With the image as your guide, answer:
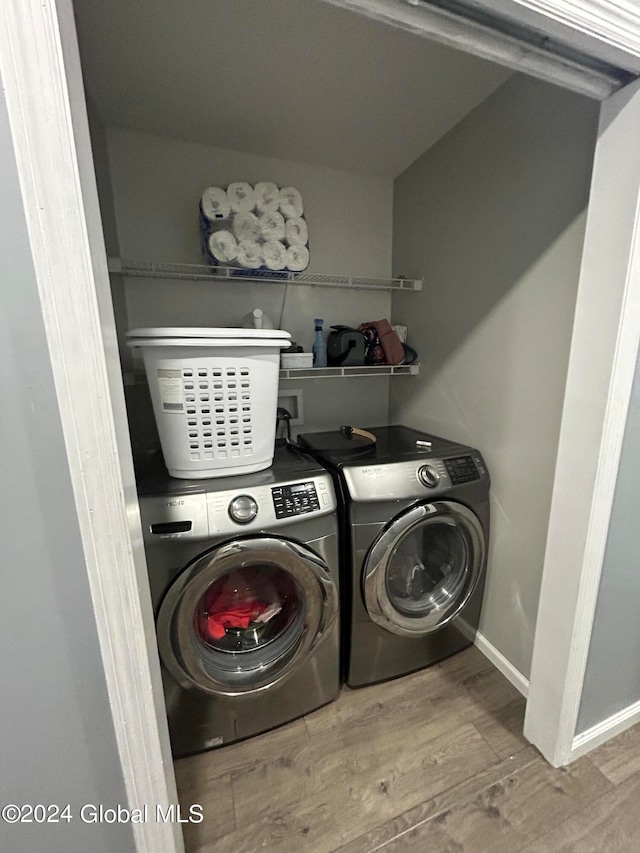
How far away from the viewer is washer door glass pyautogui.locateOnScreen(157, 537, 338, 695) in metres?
1.03

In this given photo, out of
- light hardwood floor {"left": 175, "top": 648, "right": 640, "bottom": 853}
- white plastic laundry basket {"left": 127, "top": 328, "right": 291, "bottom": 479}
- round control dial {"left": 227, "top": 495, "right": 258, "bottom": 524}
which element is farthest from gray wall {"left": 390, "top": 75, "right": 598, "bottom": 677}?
round control dial {"left": 227, "top": 495, "right": 258, "bottom": 524}

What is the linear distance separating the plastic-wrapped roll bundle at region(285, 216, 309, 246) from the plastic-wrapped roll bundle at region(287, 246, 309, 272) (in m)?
0.02

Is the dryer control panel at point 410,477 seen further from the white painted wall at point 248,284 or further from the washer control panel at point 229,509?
the white painted wall at point 248,284

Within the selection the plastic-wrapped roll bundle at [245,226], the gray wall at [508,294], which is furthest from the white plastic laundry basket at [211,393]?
the gray wall at [508,294]

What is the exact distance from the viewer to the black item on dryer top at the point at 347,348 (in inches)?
65.7

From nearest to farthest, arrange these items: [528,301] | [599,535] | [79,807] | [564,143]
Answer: [79,807], [599,535], [564,143], [528,301]

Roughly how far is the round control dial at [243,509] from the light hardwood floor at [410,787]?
89 centimetres

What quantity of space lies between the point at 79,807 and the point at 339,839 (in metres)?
0.76

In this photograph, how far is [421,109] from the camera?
4.52 ft

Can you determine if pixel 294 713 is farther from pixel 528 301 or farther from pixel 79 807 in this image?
pixel 528 301

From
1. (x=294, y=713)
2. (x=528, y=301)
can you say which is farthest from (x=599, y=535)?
(x=294, y=713)

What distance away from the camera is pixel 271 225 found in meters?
1.39

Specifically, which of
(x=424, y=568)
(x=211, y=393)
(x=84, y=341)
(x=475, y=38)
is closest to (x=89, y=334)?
(x=84, y=341)

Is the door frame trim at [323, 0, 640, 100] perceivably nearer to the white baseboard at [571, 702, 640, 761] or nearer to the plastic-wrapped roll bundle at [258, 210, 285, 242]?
the plastic-wrapped roll bundle at [258, 210, 285, 242]
